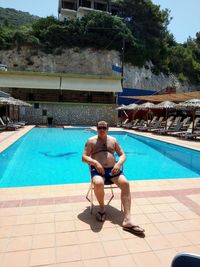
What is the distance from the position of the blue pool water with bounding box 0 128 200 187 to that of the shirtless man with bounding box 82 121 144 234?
2.80m

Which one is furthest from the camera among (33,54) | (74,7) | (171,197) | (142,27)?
(74,7)

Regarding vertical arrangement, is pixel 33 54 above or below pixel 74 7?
below

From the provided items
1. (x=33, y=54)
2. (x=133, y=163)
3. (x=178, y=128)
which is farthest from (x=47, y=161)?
(x=33, y=54)

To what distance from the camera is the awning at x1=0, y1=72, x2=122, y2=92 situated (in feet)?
77.4

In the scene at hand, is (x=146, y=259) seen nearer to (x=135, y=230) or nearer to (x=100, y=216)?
(x=135, y=230)

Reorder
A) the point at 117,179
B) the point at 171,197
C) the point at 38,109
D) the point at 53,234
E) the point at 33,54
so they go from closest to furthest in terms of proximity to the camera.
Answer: the point at 53,234, the point at 117,179, the point at 171,197, the point at 38,109, the point at 33,54

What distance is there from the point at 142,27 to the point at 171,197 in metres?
41.4

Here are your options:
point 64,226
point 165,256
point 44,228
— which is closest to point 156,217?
point 165,256

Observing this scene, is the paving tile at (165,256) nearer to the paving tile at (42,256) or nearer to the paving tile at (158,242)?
the paving tile at (158,242)

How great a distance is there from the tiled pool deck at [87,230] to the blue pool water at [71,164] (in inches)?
84.2

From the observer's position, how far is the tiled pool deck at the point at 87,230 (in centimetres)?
250

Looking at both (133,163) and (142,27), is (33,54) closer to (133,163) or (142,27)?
(142,27)

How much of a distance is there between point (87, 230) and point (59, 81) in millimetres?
22807

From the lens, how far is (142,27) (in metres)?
40.7
